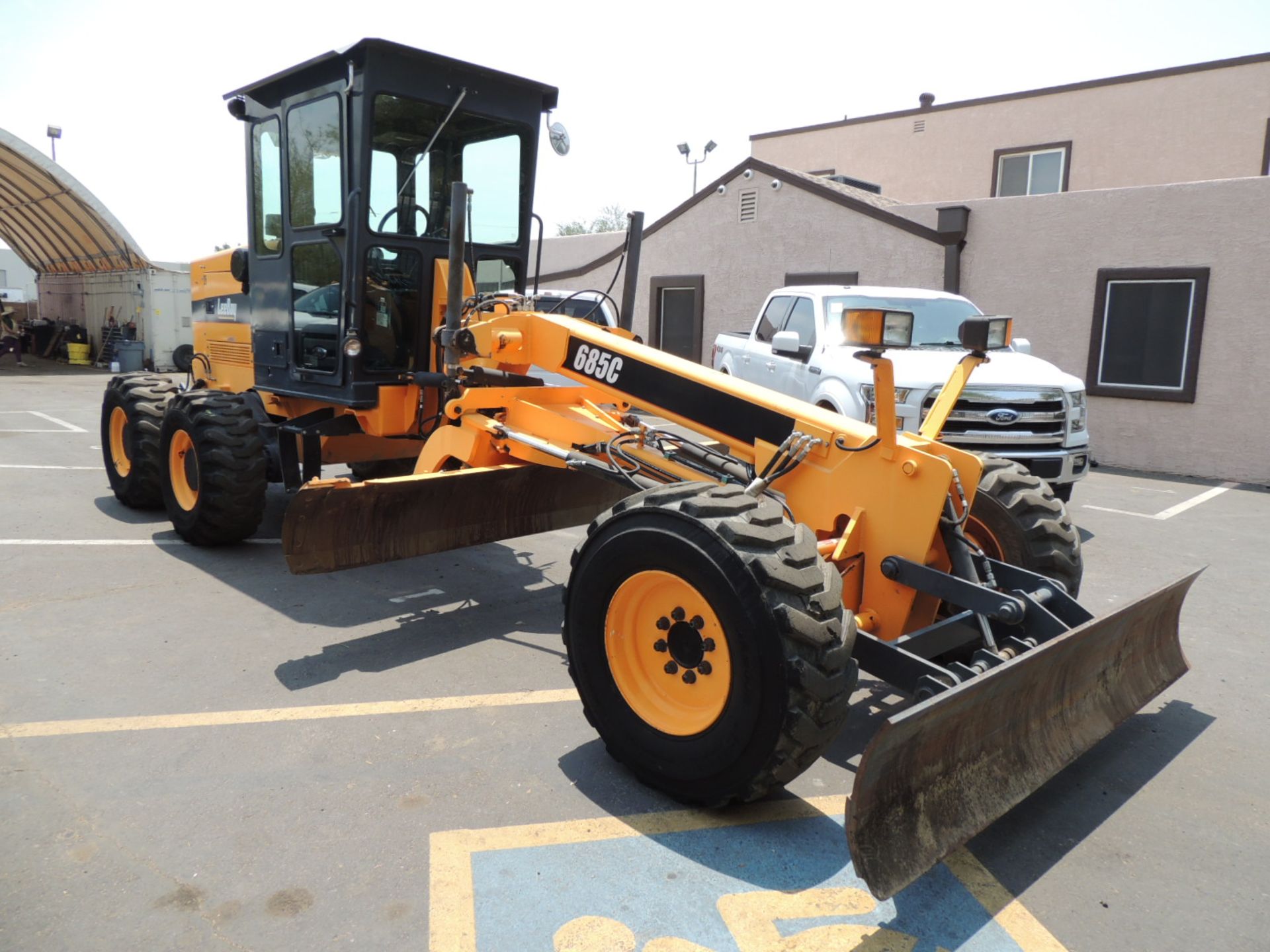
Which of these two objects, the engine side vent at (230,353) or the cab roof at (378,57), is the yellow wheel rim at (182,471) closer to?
the engine side vent at (230,353)

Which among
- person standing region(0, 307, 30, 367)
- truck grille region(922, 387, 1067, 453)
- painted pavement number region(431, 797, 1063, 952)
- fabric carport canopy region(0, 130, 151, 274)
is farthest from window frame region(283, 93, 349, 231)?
person standing region(0, 307, 30, 367)

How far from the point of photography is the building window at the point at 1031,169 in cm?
1814

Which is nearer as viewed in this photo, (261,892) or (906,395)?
(261,892)

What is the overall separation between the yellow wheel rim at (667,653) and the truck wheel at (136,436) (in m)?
4.81

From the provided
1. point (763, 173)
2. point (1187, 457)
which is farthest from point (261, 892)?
point (763, 173)

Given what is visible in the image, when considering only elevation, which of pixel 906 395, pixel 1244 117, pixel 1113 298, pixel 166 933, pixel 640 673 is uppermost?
pixel 1244 117

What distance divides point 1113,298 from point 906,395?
19.7ft

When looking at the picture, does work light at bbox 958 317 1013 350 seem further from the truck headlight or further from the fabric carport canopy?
the fabric carport canopy

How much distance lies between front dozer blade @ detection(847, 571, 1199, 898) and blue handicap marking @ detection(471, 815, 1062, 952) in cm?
25

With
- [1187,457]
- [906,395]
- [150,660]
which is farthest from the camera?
[1187,457]

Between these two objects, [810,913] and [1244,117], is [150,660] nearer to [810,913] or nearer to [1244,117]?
[810,913]

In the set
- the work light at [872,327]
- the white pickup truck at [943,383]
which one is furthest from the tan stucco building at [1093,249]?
the work light at [872,327]

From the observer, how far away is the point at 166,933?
2.68 m

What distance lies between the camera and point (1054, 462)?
25.3ft
